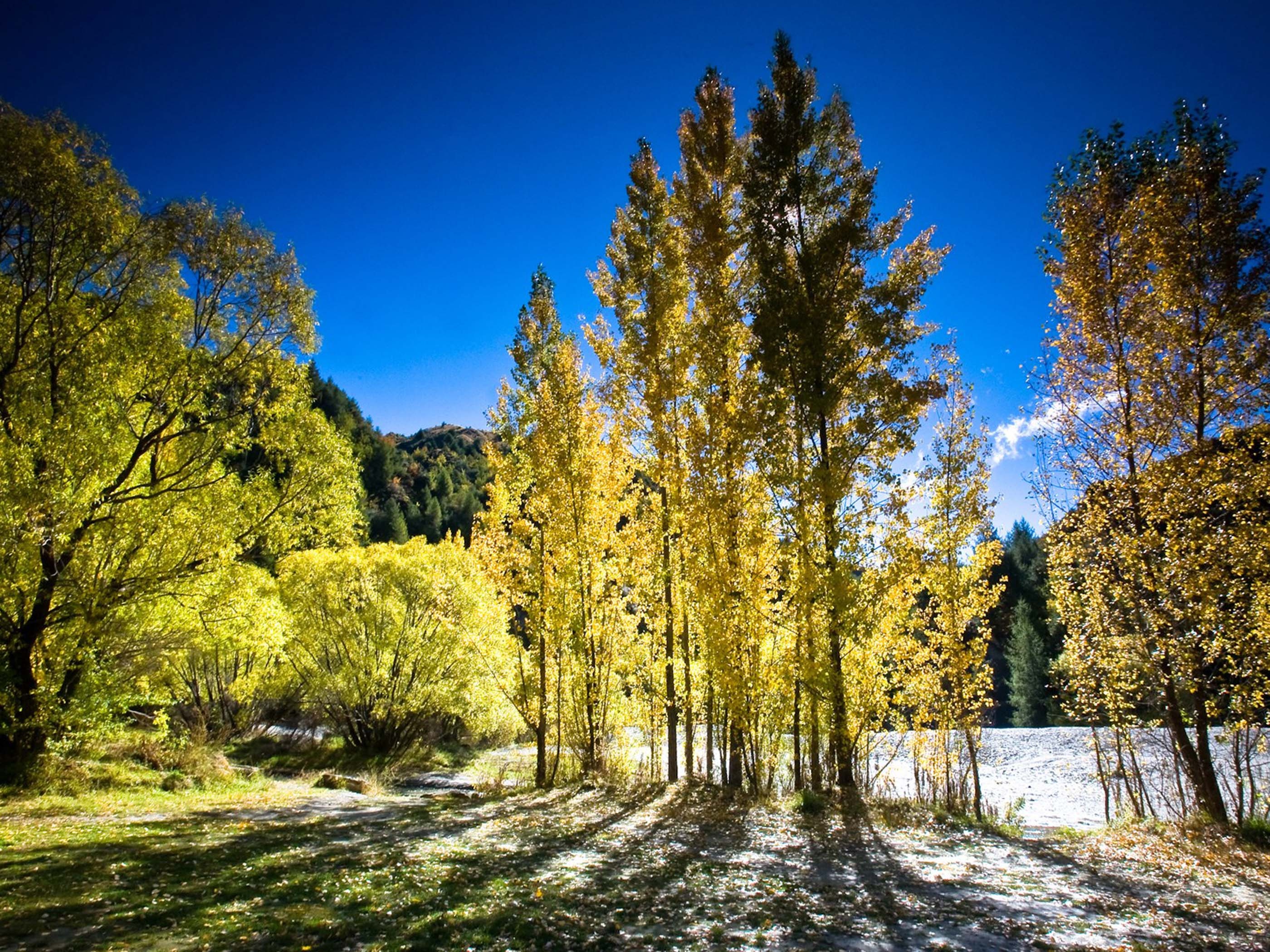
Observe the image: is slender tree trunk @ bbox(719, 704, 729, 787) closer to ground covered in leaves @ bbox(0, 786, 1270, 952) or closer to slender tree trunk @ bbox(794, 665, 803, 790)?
slender tree trunk @ bbox(794, 665, 803, 790)

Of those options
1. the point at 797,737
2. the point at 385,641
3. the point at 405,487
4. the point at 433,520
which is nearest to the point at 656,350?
the point at 797,737

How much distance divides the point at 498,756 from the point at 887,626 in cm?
1933

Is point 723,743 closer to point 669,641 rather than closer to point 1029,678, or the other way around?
point 669,641

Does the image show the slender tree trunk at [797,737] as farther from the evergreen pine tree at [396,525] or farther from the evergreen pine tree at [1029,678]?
the evergreen pine tree at [396,525]

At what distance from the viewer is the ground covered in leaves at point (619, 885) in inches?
189

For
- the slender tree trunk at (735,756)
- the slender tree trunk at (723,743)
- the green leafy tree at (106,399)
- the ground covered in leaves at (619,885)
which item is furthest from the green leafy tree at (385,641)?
the ground covered in leaves at (619,885)

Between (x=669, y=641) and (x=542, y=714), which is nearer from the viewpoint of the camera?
(x=669, y=641)

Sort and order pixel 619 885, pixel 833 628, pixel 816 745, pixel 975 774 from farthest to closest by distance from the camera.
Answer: pixel 975 774 → pixel 816 745 → pixel 833 628 → pixel 619 885

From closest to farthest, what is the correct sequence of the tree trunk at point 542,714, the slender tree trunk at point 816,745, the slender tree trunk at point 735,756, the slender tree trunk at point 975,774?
the slender tree trunk at point 816,745 < the slender tree trunk at point 975,774 < the slender tree trunk at point 735,756 < the tree trunk at point 542,714

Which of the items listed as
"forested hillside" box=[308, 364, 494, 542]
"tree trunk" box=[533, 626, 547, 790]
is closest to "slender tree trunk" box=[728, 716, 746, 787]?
"tree trunk" box=[533, 626, 547, 790]

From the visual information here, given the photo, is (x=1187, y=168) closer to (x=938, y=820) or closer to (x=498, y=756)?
(x=938, y=820)

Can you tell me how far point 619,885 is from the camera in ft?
20.8

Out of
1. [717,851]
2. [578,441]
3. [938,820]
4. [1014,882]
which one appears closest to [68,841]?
[717,851]

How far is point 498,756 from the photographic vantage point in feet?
81.0
